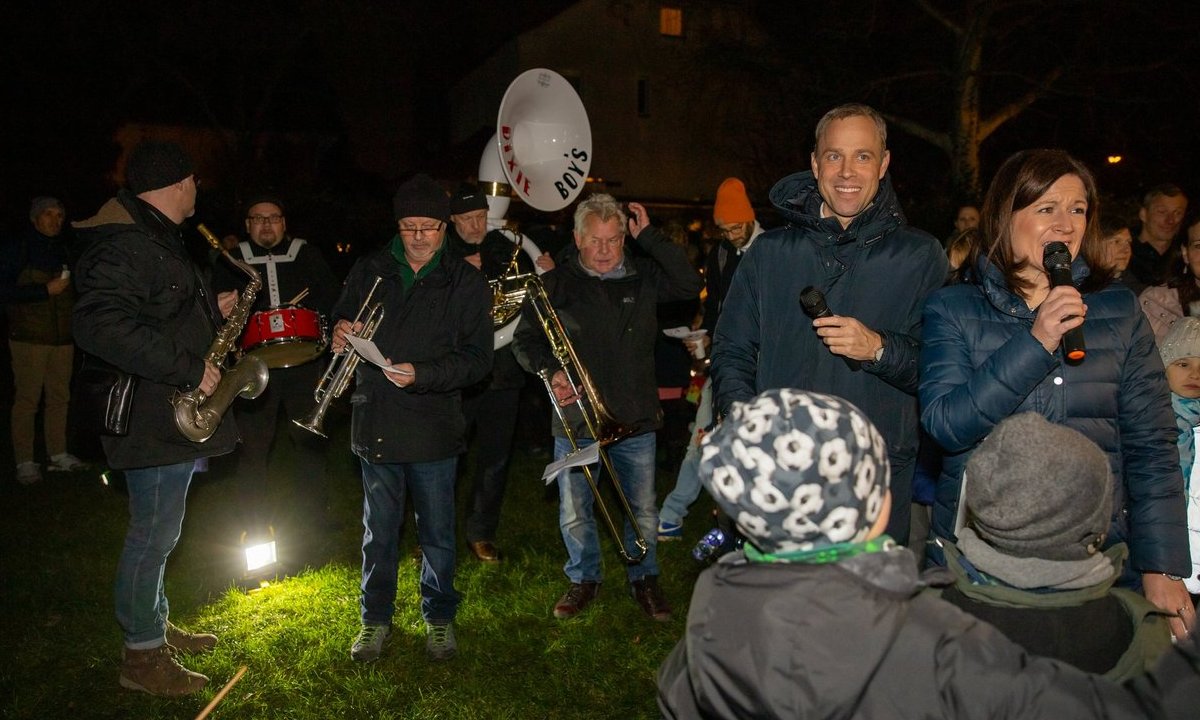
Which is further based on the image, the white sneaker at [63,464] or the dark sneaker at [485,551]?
the white sneaker at [63,464]

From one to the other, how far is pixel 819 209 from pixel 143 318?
2.86 m

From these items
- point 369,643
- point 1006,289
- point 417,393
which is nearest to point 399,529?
point 369,643

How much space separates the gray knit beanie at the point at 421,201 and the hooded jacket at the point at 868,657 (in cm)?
278

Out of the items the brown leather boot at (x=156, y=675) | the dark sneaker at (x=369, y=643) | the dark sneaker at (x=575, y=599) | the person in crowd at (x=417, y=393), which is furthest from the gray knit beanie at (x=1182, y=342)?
the brown leather boot at (x=156, y=675)

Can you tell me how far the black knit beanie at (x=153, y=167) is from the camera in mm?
3785

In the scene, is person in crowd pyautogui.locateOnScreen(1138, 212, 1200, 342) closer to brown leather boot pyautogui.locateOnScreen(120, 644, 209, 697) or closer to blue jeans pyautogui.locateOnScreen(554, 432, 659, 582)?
blue jeans pyautogui.locateOnScreen(554, 432, 659, 582)

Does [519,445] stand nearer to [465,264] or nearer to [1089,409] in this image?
[465,264]

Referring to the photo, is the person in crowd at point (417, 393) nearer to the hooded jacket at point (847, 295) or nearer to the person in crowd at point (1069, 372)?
the hooded jacket at point (847, 295)

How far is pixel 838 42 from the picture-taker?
1567 centimetres

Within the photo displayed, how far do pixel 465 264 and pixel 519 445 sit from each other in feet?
14.5

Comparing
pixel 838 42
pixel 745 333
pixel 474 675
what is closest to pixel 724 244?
pixel 745 333

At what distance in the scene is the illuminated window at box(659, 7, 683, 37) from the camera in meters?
28.7

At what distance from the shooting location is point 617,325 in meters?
4.49

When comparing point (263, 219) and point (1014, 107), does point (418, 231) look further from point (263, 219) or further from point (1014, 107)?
point (1014, 107)
